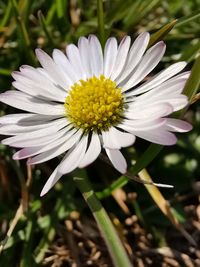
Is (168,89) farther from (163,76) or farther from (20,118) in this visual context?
(20,118)

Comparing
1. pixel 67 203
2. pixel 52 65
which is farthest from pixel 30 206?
pixel 52 65

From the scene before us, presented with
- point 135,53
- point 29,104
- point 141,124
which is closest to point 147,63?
point 135,53

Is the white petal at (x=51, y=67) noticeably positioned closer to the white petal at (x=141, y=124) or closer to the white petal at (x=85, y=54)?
A: the white petal at (x=85, y=54)

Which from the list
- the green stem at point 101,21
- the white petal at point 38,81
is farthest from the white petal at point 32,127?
the green stem at point 101,21

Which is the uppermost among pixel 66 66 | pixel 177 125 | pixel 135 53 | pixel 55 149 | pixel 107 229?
pixel 66 66

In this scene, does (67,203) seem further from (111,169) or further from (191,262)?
(191,262)

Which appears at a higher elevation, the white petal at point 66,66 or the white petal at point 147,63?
the white petal at point 66,66
